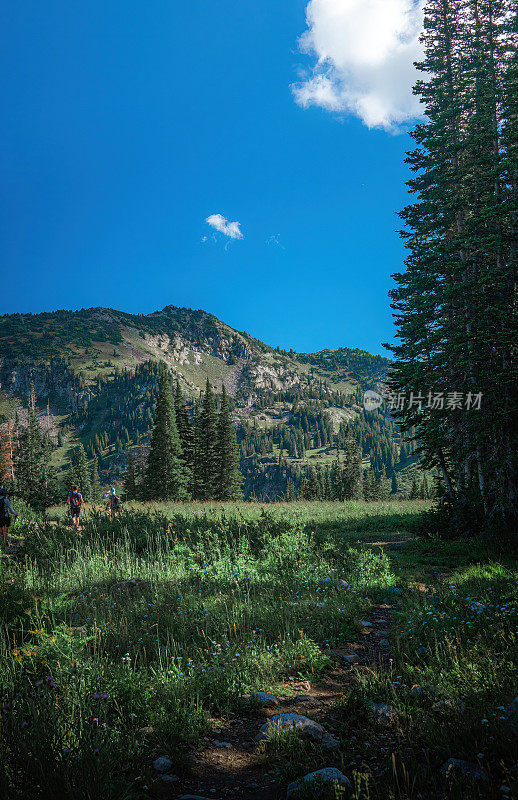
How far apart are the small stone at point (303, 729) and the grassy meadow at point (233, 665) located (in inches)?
4.5

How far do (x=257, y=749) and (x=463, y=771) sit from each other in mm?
1709

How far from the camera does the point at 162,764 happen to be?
9.74 ft

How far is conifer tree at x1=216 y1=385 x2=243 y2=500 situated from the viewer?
45750 millimetres

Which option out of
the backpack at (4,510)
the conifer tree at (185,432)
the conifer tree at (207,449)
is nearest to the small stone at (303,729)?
the backpack at (4,510)

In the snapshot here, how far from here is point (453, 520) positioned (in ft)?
45.9

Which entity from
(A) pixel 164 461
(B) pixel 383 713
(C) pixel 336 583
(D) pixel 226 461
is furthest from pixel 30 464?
(B) pixel 383 713

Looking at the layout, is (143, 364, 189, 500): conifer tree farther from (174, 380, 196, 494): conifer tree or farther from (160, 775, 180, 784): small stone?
(160, 775, 180, 784): small stone

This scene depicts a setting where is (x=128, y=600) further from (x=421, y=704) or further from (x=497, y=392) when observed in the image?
(x=497, y=392)

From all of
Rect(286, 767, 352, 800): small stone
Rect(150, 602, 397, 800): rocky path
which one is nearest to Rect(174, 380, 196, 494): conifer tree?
Rect(150, 602, 397, 800): rocky path

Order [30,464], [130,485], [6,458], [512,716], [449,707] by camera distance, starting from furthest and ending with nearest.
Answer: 1. [30,464]
2. [130,485]
3. [6,458]
4. [449,707]
5. [512,716]

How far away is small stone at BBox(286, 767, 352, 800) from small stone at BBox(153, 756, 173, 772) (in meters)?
0.97

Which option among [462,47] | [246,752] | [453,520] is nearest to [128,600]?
[246,752]

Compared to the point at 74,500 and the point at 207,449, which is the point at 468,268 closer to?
the point at 74,500

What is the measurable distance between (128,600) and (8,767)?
424 cm
